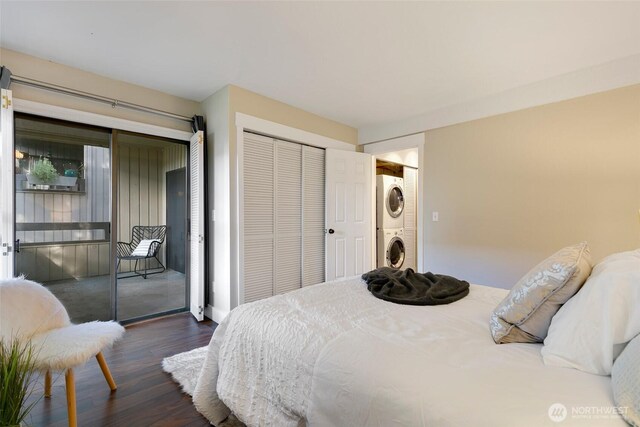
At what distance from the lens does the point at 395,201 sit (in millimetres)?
4676

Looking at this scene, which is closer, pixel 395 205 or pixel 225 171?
pixel 225 171

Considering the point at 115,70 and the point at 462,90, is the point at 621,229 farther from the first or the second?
the point at 115,70

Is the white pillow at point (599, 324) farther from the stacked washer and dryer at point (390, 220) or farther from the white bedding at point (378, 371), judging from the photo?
the stacked washer and dryer at point (390, 220)

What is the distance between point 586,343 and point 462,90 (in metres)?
2.70

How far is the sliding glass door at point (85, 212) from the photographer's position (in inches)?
97.3

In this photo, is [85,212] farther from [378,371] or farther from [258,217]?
[378,371]

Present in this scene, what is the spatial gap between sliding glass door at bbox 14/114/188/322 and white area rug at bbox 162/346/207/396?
42.8 inches

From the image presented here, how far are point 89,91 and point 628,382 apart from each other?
12.0ft

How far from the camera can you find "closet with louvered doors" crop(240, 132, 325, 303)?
300 cm

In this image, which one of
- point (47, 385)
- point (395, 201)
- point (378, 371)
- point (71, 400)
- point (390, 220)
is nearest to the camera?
point (378, 371)

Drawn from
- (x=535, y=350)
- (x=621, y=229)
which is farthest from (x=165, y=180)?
(x=621, y=229)

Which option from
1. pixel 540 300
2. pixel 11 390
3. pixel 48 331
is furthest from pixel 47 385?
pixel 540 300

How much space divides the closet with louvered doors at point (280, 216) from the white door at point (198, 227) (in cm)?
46

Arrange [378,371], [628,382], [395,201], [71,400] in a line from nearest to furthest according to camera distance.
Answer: [628,382], [378,371], [71,400], [395,201]
